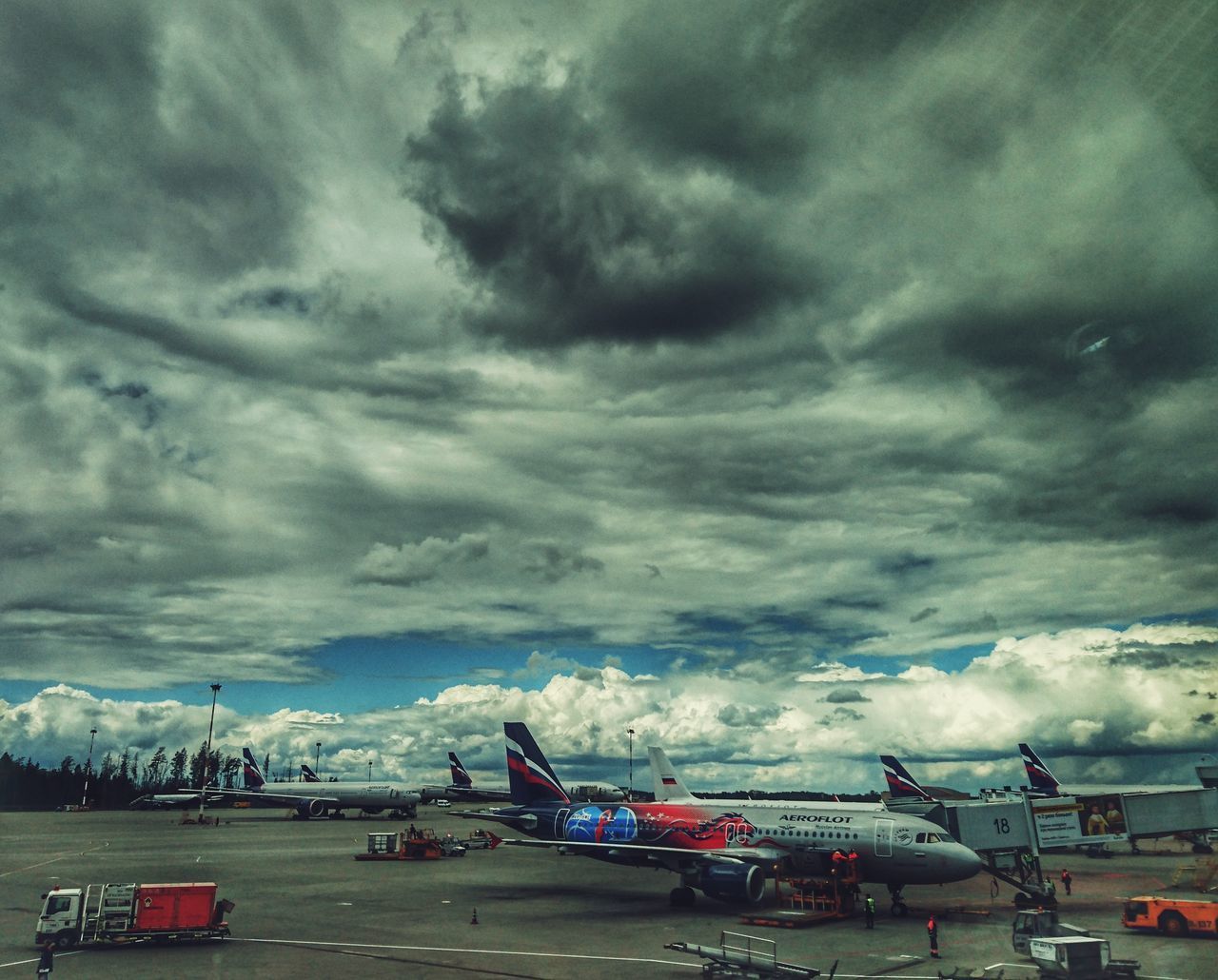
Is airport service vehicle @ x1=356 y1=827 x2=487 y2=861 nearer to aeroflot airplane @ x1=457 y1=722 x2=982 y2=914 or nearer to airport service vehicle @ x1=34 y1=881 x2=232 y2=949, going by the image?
aeroflot airplane @ x1=457 y1=722 x2=982 y2=914

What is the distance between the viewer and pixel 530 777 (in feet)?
219

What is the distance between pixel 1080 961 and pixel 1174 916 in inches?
595

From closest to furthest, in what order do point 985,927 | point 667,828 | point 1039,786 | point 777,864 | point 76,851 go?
point 985,927 → point 777,864 → point 667,828 → point 76,851 → point 1039,786

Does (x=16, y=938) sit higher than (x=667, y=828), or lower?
lower

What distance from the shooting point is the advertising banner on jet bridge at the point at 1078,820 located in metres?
53.9

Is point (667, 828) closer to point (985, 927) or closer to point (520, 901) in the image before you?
point (520, 901)

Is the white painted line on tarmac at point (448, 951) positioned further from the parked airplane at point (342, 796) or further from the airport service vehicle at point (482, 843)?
the parked airplane at point (342, 796)

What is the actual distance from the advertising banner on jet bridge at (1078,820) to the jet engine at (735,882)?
66.9 ft

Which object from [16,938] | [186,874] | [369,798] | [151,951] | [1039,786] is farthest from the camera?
[369,798]

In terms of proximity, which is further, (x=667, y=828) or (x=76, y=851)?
(x=76, y=851)

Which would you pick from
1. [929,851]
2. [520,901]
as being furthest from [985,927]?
[520,901]

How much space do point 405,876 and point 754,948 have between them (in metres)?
37.7

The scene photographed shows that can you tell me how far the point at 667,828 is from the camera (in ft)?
174

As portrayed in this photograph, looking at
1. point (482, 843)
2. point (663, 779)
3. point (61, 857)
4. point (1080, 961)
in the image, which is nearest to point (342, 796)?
point (482, 843)
